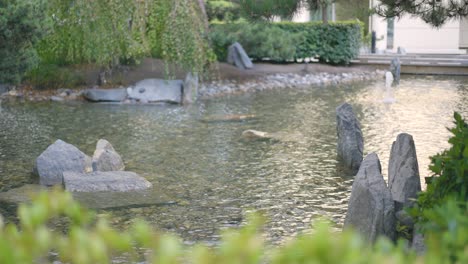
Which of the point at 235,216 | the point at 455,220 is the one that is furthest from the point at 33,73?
the point at 455,220

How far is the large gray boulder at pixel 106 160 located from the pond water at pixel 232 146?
30 cm

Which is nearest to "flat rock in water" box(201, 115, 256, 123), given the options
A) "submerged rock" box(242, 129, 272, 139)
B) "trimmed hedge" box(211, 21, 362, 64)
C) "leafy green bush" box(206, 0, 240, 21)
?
"submerged rock" box(242, 129, 272, 139)

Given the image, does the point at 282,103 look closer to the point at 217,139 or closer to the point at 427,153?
the point at 217,139

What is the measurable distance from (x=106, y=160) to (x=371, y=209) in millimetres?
4320

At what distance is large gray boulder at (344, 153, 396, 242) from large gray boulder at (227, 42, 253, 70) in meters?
16.6

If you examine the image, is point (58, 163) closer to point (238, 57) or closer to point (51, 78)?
point (51, 78)

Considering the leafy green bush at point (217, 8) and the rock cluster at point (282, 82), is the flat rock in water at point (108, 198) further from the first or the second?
the leafy green bush at point (217, 8)

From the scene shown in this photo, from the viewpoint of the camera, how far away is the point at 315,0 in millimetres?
9438

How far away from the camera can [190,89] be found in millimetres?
17234

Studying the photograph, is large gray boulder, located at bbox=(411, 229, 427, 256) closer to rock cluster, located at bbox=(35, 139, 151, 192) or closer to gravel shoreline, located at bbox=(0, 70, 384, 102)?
rock cluster, located at bbox=(35, 139, 151, 192)

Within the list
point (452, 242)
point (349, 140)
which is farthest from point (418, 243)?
point (349, 140)

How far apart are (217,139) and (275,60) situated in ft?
42.7

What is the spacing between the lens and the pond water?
7.46 metres

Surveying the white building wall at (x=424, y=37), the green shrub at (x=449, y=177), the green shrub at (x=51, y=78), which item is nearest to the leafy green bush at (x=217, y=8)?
the white building wall at (x=424, y=37)
